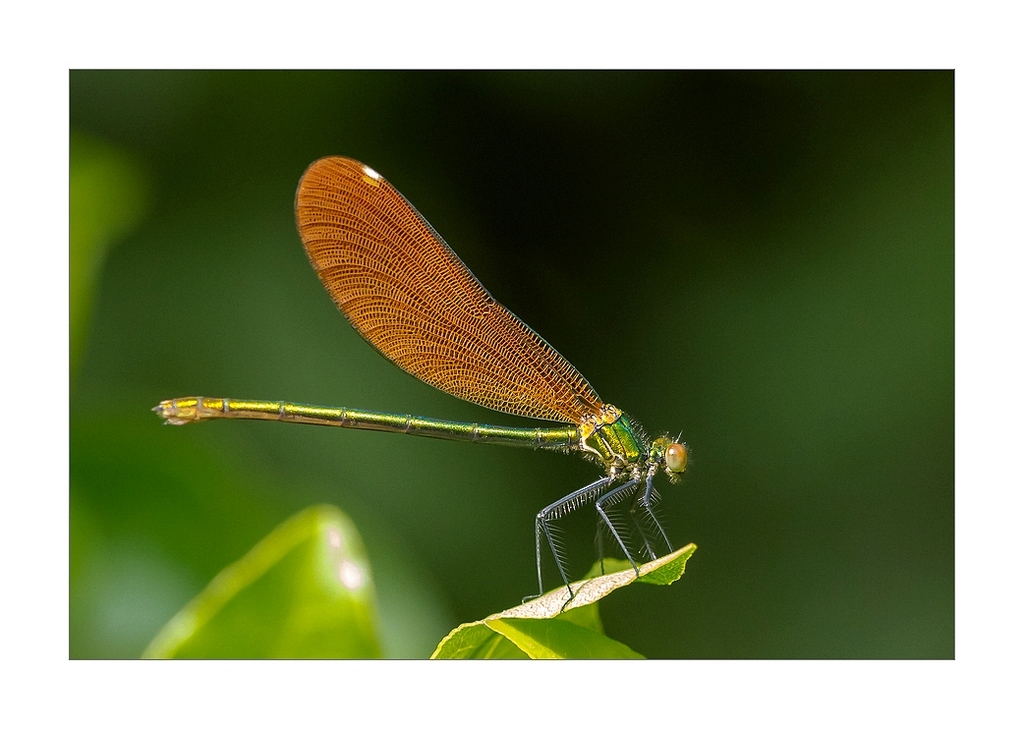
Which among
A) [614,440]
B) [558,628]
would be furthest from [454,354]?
[558,628]

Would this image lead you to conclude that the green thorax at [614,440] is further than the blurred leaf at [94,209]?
Yes

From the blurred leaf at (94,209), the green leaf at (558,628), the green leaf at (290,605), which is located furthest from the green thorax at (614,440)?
the blurred leaf at (94,209)

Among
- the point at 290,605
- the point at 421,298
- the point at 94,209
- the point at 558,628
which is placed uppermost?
the point at 94,209

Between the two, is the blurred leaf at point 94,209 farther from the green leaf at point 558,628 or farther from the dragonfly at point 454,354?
the green leaf at point 558,628

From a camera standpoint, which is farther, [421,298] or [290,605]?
[421,298]

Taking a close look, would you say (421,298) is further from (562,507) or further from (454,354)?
(562,507)

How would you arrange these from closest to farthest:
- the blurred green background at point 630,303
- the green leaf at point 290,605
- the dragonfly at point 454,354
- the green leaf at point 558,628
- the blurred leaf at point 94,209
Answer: the green leaf at point 290,605, the green leaf at point 558,628, the blurred leaf at point 94,209, the dragonfly at point 454,354, the blurred green background at point 630,303

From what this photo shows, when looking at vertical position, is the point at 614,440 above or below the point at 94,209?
below
